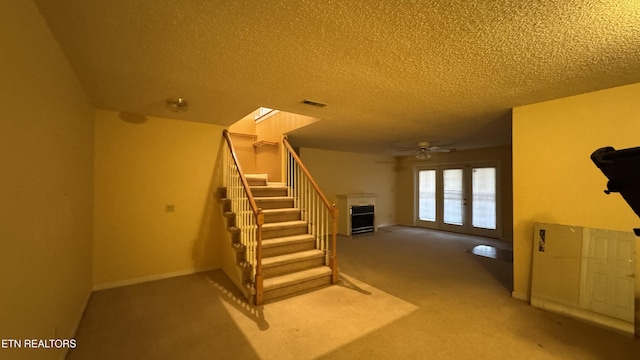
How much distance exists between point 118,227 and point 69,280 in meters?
1.29

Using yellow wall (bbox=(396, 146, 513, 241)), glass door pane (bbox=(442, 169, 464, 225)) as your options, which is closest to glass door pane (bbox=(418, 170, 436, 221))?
yellow wall (bbox=(396, 146, 513, 241))

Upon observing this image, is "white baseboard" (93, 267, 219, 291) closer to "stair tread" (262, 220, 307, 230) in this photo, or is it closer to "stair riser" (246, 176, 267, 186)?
"stair tread" (262, 220, 307, 230)

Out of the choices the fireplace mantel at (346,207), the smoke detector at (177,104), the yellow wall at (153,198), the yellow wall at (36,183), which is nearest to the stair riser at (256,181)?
the yellow wall at (153,198)

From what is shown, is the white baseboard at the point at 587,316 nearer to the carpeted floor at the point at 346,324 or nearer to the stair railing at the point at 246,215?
the carpeted floor at the point at 346,324

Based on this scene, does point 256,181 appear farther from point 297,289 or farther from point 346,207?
point 346,207

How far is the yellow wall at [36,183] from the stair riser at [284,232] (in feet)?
6.15

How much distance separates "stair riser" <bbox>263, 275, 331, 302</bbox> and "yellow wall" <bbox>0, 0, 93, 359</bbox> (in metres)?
1.67

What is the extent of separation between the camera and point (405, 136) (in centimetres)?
483

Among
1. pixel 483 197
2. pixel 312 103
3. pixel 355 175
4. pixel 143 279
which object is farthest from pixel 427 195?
pixel 143 279

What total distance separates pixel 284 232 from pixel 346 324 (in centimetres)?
153

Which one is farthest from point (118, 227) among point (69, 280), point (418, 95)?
point (418, 95)

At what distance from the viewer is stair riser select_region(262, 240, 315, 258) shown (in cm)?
320

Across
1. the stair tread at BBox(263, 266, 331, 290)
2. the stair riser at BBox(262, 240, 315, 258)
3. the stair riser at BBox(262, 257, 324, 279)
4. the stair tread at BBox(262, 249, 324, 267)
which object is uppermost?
the stair riser at BBox(262, 240, 315, 258)

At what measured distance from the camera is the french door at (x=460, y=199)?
20.1 feet
